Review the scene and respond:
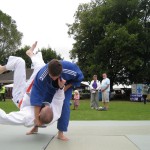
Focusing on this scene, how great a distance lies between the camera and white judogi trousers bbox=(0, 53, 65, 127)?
573 cm

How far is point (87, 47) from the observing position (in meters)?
47.8

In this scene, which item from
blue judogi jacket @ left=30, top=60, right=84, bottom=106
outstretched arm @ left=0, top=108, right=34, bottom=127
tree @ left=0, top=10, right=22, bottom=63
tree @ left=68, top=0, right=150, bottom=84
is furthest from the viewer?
tree @ left=0, top=10, right=22, bottom=63

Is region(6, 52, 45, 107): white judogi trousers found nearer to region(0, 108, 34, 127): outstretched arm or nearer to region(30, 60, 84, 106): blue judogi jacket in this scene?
region(30, 60, 84, 106): blue judogi jacket

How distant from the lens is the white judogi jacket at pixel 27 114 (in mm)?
5699

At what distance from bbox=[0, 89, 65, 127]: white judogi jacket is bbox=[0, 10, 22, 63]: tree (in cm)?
5724

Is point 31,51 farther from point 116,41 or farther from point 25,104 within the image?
point 116,41

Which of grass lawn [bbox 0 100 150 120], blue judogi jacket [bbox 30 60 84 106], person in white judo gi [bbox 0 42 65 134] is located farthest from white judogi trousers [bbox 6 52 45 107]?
grass lawn [bbox 0 100 150 120]

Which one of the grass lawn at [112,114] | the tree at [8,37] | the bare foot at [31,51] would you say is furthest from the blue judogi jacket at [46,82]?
the tree at [8,37]

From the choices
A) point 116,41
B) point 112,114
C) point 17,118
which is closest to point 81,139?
point 17,118

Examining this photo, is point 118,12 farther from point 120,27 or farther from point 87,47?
point 87,47

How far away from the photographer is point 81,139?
248 inches

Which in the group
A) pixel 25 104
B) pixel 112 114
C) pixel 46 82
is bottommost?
pixel 112 114

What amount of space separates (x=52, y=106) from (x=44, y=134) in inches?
42.9

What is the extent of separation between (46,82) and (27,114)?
60 cm
